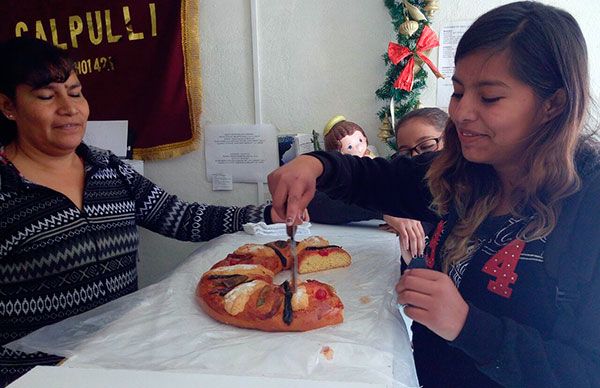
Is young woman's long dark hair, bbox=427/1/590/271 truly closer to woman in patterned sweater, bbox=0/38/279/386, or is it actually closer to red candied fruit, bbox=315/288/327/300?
red candied fruit, bbox=315/288/327/300

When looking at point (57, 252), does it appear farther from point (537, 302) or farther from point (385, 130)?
point (385, 130)

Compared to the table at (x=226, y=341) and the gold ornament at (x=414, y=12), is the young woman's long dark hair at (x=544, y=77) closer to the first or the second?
the table at (x=226, y=341)

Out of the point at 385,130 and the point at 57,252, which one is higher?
the point at 385,130

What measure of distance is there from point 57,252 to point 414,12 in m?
1.44

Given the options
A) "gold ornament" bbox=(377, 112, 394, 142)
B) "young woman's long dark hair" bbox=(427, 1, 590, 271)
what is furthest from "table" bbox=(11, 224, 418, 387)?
"gold ornament" bbox=(377, 112, 394, 142)

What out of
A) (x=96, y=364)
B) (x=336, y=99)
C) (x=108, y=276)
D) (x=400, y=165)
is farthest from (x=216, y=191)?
(x=96, y=364)

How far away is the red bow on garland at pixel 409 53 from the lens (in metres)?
1.78

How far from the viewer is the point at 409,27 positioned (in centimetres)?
176

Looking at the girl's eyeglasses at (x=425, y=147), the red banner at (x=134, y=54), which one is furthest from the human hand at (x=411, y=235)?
the red banner at (x=134, y=54)

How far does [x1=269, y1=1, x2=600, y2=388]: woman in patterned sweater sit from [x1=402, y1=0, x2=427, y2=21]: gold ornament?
1.08m

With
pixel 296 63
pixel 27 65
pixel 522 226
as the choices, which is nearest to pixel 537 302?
pixel 522 226

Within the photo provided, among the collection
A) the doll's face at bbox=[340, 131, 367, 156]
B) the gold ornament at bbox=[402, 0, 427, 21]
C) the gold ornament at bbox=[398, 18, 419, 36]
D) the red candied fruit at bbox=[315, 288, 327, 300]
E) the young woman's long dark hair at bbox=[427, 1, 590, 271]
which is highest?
the gold ornament at bbox=[402, 0, 427, 21]

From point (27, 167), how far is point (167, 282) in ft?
1.58

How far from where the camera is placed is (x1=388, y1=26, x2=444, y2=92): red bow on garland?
5.85 ft
